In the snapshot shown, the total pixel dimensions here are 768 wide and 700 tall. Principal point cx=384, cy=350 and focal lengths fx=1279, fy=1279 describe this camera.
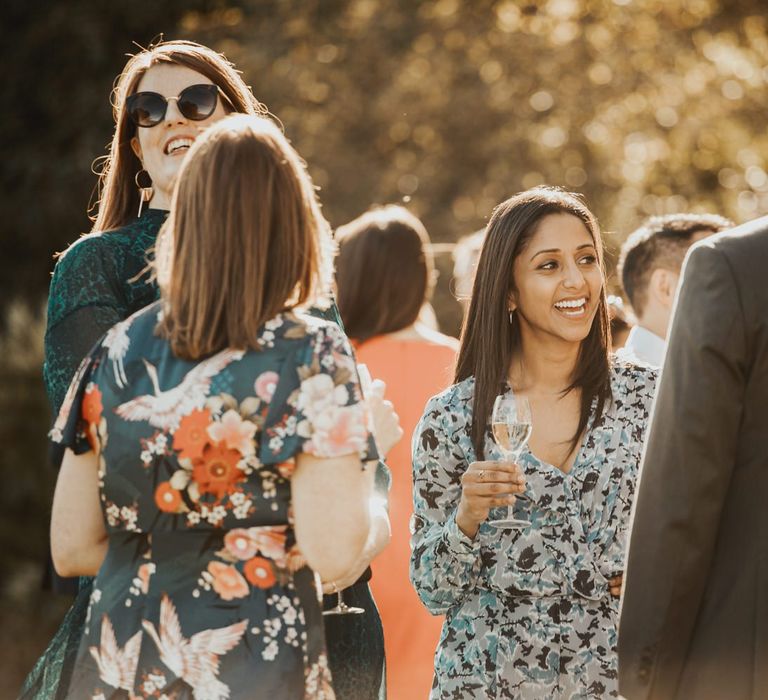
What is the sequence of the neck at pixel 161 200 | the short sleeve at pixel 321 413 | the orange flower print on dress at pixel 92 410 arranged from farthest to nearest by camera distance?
1. the neck at pixel 161 200
2. the orange flower print on dress at pixel 92 410
3. the short sleeve at pixel 321 413

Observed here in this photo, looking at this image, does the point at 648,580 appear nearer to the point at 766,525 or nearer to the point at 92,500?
the point at 766,525

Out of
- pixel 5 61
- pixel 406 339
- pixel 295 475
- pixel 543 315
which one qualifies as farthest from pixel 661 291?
pixel 5 61

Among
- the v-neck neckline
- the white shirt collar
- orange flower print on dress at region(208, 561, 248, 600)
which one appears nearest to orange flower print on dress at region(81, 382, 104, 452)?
orange flower print on dress at region(208, 561, 248, 600)

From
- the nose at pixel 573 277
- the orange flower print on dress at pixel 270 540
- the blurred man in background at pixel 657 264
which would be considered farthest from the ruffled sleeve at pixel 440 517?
the blurred man in background at pixel 657 264

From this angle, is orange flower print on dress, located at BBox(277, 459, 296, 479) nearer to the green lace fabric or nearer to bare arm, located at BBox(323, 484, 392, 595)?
bare arm, located at BBox(323, 484, 392, 595)

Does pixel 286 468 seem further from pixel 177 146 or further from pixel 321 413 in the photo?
pixel 177 146

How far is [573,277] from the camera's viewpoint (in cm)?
363

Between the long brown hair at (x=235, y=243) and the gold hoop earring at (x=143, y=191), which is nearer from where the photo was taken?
the long brown hair at (x=235, y=243)

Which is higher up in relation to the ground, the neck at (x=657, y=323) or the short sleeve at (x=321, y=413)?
the neck at (x=657, y=323)

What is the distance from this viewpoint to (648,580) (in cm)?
257

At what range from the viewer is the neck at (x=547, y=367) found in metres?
3.68

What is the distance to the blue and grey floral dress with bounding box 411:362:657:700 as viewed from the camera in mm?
3330

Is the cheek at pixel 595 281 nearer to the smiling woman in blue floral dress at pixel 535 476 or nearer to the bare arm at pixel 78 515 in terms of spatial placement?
the smiling woman in blue floral dress at pixel 535 476

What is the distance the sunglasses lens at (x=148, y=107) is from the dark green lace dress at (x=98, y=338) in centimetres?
24
